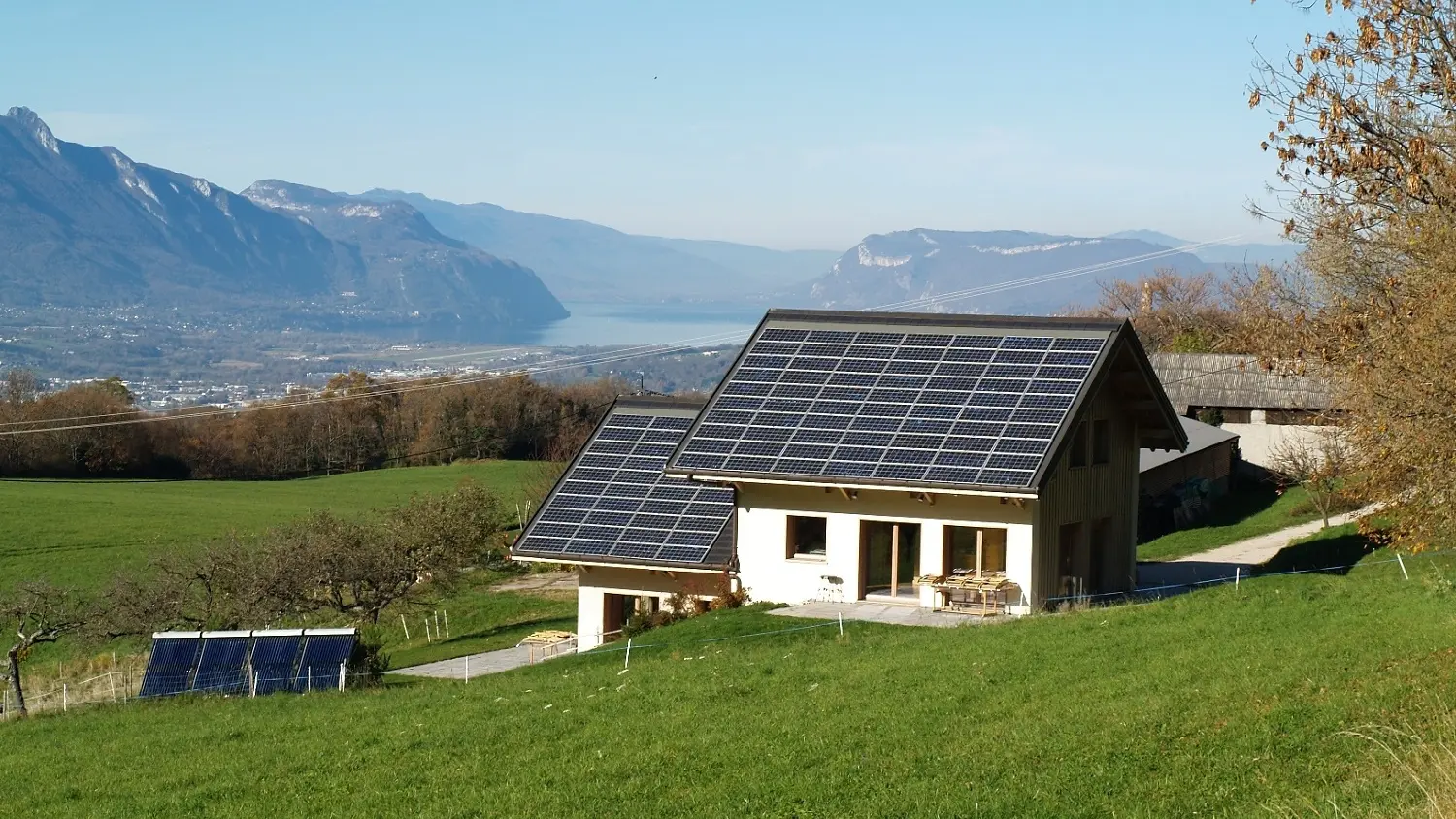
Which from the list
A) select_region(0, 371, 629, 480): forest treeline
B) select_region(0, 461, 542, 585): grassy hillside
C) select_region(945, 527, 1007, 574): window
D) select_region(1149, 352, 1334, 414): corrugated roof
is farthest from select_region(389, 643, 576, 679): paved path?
select_region(0, 371, 629, 480): forest treeline

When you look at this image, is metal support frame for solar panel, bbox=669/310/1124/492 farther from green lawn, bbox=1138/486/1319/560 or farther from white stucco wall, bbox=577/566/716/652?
green lawn, bbox=1138/486/1319/560

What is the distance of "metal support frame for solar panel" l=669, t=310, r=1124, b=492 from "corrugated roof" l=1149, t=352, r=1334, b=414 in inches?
1298

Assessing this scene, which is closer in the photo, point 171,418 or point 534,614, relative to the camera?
point 534,614

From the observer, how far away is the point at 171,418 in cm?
9431

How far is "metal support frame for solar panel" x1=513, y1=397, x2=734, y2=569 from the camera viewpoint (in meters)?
31.1

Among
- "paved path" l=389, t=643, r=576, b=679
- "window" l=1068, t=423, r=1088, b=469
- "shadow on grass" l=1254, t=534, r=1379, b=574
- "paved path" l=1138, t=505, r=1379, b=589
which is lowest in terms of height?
"paved path" l=389, t=643, r=576, b=679

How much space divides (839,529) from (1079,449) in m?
5.14

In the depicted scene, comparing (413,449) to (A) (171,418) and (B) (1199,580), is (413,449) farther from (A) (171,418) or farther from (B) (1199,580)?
(B) (1199,580)

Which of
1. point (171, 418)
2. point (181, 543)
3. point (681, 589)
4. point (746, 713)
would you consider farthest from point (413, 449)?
point (746, 713)

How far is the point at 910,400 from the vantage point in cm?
3011

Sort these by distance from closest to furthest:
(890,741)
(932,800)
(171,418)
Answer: (932,800) < (890,741) < (171,418)

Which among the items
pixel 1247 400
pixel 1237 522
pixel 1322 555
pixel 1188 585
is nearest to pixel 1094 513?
pixel 1188 585

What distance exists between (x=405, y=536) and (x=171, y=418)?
5521cm

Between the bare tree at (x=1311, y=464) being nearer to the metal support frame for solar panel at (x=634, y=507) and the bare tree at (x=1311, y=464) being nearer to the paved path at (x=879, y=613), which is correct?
the paved path at (x=879, y=613)
